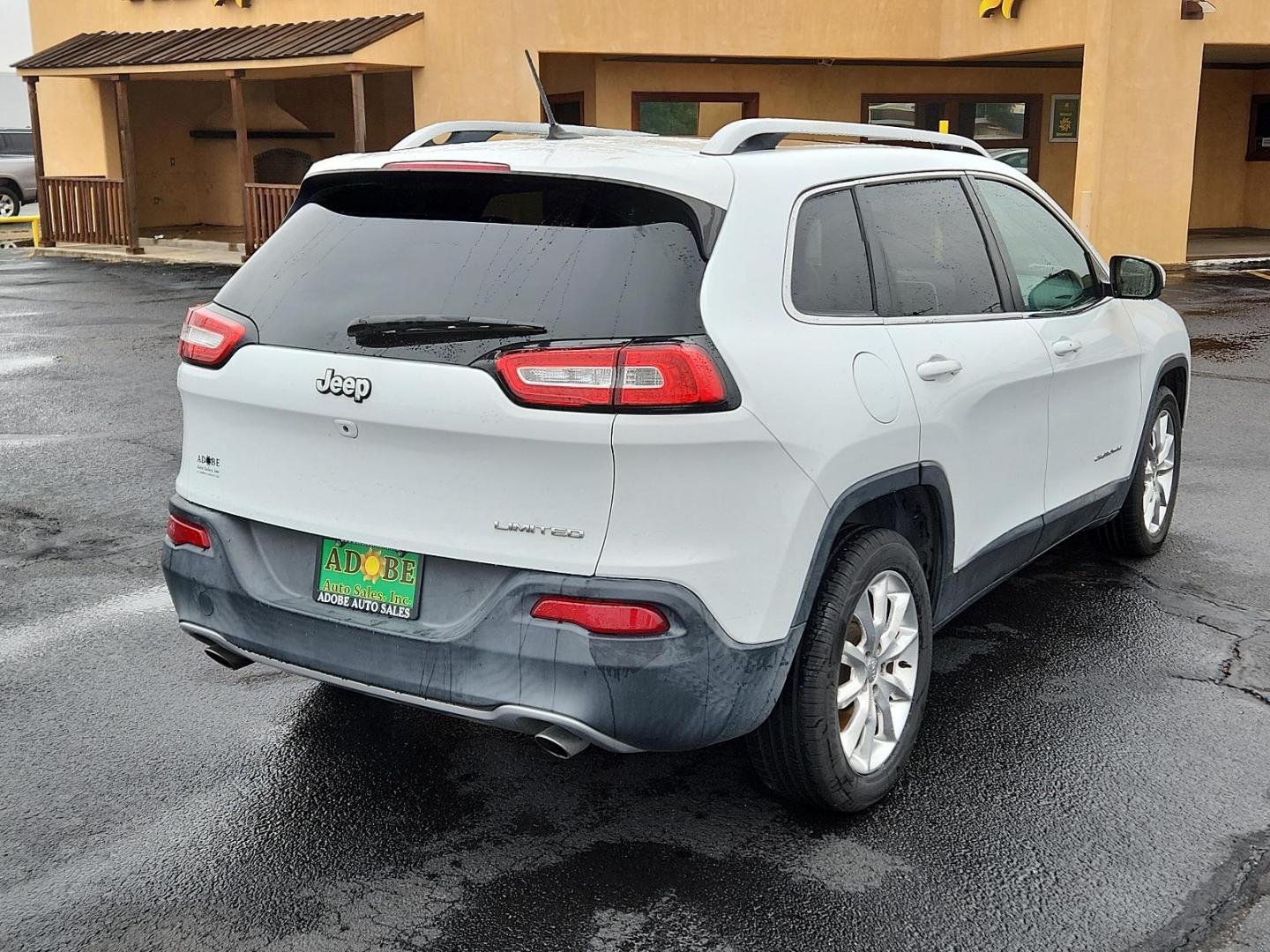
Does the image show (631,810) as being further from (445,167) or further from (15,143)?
(15,143)

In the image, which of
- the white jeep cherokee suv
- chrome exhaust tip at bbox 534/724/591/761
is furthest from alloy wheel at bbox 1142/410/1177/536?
chrome exhaust tip at bbox 534/724/591/761

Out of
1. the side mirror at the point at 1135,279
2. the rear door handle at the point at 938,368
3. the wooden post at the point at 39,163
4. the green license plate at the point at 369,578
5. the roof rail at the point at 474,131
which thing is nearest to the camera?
the green license plate at the point at 369,578

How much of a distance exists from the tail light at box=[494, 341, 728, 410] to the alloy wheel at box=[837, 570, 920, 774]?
878 millimetres

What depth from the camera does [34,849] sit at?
3.73m

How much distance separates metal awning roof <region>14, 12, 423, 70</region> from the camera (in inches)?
771

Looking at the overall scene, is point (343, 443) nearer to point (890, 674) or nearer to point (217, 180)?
point (890, 674)

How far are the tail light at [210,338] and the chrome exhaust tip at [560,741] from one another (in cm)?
136

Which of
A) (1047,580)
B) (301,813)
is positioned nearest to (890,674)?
(301,813)

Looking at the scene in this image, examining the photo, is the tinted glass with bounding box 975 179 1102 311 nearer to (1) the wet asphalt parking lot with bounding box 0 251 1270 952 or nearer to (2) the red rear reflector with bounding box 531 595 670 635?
(1) the wet asphalt parking lot with bounding box 0 251 1270 952

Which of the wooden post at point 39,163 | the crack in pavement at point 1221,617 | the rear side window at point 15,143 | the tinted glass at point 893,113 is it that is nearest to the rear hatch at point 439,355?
the crack in pavement at point 1221,617

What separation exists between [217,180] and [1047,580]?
79.9ft

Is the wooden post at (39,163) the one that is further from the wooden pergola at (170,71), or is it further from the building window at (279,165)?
Answer: the building window at (279,165)

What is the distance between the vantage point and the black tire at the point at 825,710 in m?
3.65

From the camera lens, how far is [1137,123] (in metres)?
18.5
